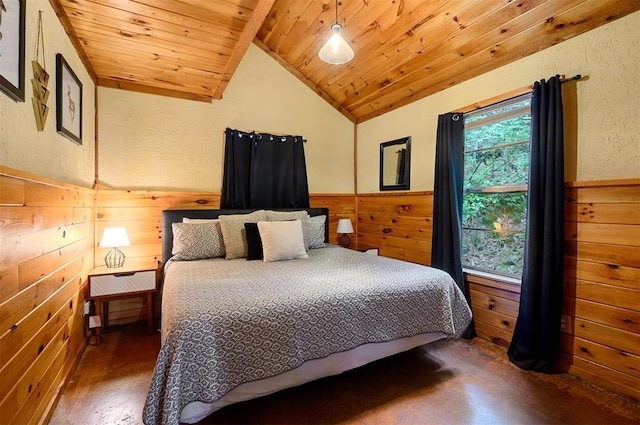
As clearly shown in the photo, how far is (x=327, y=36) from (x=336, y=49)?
112 centimetres

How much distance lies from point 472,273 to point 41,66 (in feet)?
11.2

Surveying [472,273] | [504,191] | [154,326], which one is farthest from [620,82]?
[154,326]

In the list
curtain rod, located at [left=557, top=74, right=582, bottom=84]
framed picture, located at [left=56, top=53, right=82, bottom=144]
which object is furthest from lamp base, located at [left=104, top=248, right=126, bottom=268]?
curtain rod, located at [left=557, top=74, right=582, bottom=84]

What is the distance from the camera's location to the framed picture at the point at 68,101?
6.44 ft

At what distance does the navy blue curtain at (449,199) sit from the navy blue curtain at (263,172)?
166cm

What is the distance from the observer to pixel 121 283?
2607 millimetres

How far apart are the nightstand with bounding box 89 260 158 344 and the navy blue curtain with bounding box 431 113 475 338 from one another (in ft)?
8.72

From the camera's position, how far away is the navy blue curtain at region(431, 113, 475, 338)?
284 centimetres

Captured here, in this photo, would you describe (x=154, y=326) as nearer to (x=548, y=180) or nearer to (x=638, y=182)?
(x=548, y=180)

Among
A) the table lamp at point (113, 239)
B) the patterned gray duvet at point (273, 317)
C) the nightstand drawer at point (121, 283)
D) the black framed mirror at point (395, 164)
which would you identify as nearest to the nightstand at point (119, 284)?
the nightstand drawer at point (121, 283)

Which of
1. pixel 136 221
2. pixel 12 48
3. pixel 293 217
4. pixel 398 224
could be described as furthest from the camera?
pixel 398 224

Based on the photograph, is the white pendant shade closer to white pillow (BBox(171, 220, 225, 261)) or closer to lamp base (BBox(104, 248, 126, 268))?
white pillow (BBox(171, 220, 225, 261))

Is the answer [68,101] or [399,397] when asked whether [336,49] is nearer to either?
[68,101]

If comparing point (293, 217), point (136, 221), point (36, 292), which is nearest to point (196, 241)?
point (136, 221)
